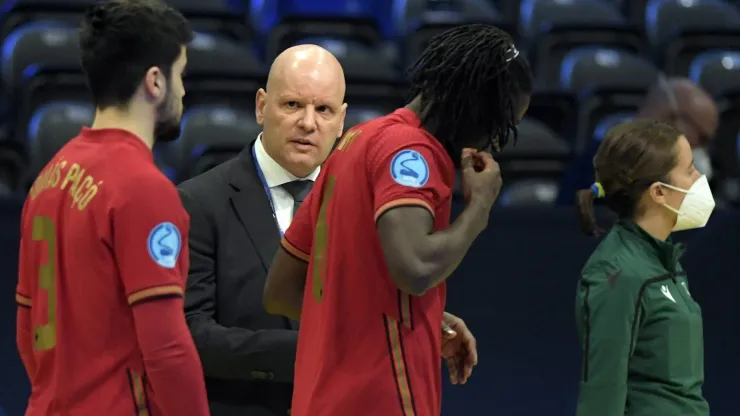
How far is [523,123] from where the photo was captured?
6488mm

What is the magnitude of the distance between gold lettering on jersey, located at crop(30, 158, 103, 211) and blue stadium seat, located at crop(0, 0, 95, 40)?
14.5 ft

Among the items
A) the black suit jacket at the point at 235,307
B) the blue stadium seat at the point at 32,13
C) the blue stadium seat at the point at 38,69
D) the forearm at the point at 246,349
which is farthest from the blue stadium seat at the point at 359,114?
the forearm at the point at 246,349

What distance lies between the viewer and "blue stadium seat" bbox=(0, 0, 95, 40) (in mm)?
6555

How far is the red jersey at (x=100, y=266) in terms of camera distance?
2.18m

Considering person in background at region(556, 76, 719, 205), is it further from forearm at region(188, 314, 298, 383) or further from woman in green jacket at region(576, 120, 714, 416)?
forearm at region(188, 314, 298, 383)

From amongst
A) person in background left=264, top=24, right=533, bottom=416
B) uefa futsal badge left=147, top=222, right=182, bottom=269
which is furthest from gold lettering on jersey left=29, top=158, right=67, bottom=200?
person in background left=264, top=24, right=533, bottom=416

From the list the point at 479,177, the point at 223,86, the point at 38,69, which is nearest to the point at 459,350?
the point at 479,177

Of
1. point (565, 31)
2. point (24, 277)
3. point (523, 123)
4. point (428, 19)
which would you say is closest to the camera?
point (24, 277)

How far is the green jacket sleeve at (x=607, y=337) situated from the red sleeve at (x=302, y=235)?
86cm

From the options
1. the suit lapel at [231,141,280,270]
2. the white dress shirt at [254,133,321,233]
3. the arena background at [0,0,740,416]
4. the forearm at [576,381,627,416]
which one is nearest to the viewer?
the forearm at [576,381,627,416]

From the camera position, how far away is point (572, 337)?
463cm

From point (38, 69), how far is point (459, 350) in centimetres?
376

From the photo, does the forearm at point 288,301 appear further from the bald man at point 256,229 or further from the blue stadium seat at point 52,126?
the blue stadium seat at point 52,126

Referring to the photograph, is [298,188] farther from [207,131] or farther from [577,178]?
[207,131]
